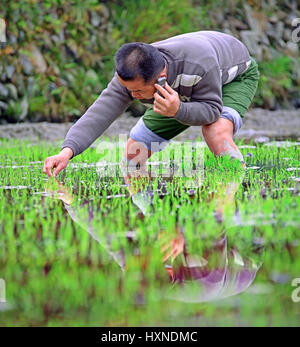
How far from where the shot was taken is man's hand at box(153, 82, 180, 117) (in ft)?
14.7

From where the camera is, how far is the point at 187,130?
9852 millimetres

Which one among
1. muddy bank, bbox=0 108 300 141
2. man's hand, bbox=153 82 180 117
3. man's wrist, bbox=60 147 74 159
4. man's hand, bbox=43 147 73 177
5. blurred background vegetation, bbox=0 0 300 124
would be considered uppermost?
blurred background vegetation, bbox=0 0 300 124

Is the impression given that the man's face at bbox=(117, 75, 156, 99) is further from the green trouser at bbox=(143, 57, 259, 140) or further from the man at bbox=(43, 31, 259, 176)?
the green trouser at bbox=(143, 57, 259, 140)

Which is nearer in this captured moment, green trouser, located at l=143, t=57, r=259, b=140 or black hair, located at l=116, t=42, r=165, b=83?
black hair, located at l=116, t=42, r=165, b=83

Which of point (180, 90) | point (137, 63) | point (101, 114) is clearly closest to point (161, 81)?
point (137, 63)

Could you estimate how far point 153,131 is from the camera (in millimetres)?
5793

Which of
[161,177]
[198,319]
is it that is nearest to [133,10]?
[161,177]

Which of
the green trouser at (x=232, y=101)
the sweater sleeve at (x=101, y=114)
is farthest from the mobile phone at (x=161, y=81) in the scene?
the green trouser at (x=232, y=101)

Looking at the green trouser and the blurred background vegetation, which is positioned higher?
the blurred background vegetation

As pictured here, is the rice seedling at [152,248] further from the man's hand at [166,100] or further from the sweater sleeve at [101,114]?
the man's hand at [166,100]

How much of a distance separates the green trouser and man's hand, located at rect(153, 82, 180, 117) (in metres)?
0.99

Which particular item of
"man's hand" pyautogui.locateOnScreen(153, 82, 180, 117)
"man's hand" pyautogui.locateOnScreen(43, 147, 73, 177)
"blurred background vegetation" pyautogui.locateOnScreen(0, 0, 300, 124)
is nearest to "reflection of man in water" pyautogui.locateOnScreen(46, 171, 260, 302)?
"man's hand" pyautogui.locateOnScreen(43, 147, 73, 177)
